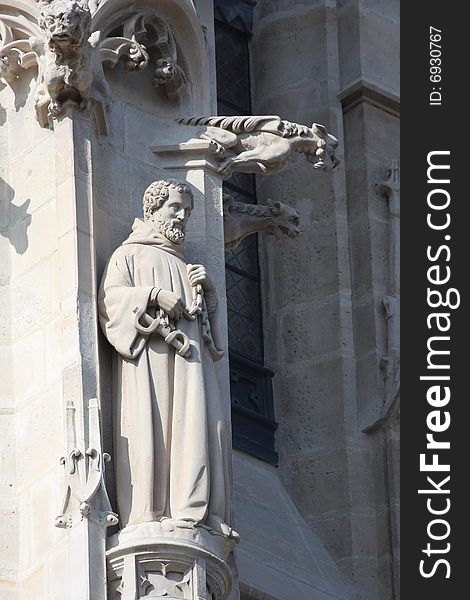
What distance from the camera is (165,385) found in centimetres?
1453

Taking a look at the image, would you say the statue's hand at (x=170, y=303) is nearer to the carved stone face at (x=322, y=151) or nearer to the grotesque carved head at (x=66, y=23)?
the grotesque carved head at (x=66, y=23)

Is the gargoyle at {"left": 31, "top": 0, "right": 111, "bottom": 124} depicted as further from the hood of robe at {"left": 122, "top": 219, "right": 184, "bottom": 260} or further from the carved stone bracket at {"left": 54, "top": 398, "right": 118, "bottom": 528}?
the carved stone bracket at {"left": 54, "top": 398, "right": 118, "bottom": 528}

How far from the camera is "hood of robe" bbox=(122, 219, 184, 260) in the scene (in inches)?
589

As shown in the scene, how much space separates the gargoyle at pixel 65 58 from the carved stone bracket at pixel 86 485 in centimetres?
173

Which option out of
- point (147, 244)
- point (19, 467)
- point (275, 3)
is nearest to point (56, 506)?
point (19, 467)

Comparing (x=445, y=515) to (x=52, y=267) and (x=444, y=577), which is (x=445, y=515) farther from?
(x=52, y=267)

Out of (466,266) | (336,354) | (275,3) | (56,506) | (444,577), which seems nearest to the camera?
(56,506)

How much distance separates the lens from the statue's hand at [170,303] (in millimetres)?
14641

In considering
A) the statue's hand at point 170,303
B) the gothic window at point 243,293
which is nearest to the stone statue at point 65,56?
the statue's hand at point 170,303

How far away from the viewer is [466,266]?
679 inches

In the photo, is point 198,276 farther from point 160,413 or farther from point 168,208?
point 160,413

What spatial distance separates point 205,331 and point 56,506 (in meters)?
1.17

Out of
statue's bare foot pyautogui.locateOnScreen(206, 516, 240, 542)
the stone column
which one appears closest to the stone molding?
the stone column

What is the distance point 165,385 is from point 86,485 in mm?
666
